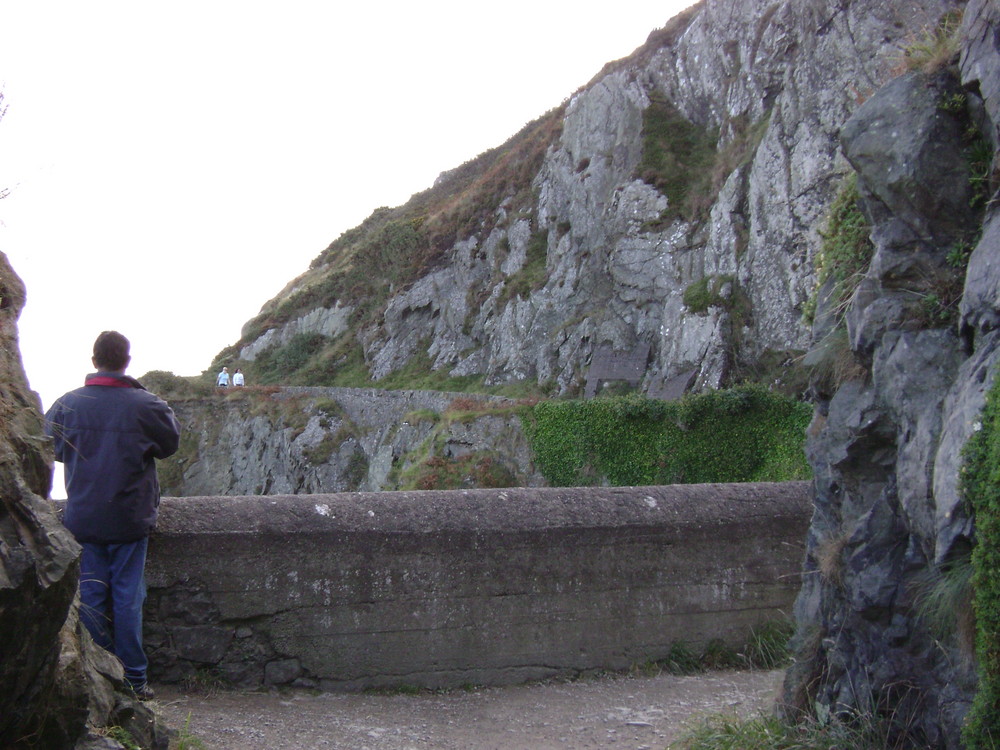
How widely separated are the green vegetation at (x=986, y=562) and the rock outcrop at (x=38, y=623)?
10.7 ft

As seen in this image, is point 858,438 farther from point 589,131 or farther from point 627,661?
point 589,131

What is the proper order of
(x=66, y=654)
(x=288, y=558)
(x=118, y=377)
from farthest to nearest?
(x=288, y=558)
(x=118, y=377)
(x=66, y=654)

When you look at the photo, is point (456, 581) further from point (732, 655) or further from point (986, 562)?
point (986, 562)

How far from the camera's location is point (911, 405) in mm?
3730

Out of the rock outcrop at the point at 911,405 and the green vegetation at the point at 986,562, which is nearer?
the green vegetation at the point at 986,562

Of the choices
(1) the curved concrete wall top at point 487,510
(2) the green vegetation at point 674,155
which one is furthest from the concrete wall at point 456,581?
(2) the green vegetation at point 674,155

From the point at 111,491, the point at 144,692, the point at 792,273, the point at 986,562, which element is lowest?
the point at 144,692

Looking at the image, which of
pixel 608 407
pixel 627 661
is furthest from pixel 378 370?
pixel 627 661

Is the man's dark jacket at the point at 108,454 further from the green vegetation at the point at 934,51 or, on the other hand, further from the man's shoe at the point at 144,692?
the green vegetation at the point at 934,51

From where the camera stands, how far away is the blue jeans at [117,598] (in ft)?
14.9

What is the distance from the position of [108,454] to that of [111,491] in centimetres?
19

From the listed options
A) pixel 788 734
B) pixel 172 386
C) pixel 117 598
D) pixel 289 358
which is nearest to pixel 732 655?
pixel 788 734

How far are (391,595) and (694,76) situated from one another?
33923 mm

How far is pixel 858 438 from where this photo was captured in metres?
4.07
